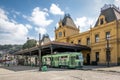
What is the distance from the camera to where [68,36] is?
163ft

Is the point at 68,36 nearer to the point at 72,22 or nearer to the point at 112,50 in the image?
the point at 72,22

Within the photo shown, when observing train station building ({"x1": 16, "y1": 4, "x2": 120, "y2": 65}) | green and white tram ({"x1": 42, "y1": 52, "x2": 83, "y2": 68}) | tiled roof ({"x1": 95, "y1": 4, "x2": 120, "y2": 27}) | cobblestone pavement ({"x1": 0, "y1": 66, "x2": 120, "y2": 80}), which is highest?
tiled roof ({"x1": 95, "y1": 4, "x2": 120, "y2": 27})

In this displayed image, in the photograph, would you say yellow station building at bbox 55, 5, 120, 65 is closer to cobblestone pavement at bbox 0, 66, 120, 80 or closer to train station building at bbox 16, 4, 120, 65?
train station building at bbox 16, 4, 120, 65

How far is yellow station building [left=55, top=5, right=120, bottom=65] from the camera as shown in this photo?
34.1 m

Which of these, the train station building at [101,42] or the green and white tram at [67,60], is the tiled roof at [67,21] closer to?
the train station building at [101,42]

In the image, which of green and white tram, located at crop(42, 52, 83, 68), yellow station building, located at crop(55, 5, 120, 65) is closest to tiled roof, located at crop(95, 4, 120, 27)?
yellow station building, located at crop(55, 5, 120, 65)

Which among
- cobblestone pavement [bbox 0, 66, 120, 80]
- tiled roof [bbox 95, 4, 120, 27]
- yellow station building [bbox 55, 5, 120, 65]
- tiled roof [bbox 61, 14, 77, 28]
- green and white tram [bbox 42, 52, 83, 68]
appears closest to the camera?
cobblestone pavement [bbox 0, 66, 120, 80]

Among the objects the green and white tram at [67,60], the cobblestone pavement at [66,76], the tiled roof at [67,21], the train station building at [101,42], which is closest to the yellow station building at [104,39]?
the train station building at [101,42]

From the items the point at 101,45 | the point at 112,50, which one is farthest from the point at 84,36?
the point at 112,50

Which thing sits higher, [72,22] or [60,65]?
[72,22]

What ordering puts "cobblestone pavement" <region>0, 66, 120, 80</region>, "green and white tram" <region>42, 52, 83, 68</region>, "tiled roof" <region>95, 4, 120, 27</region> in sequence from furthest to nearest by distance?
"tiled roof" <region>95, 4, 120, 27</region>
"green and white tram" <region>42, 52, 83, 68</region>
"cobblestone pavement" <region>0, 66, 120, 80</region>

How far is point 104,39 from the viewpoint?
1451 inches

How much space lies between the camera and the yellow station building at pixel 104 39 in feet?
112

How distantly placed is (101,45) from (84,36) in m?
6.75
